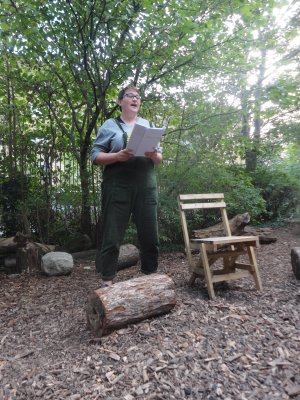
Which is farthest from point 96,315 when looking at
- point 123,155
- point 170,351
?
point 123,155

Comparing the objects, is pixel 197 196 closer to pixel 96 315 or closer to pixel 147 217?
pixel 147 217

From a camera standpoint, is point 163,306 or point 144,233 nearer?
point 163,306

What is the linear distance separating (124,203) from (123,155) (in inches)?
18.4

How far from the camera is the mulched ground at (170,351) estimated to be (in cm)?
188

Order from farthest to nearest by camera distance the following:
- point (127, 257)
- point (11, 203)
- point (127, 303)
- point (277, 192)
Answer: point (277, 192) → point (11, 203) → point (127, 257) → point (127, 303)

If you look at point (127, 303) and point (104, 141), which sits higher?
point (104, 141)

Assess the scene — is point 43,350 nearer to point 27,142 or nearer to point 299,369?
point 299,369

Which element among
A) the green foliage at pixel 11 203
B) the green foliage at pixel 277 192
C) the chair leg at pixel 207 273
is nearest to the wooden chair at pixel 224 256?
the chair leg at pixel 207 273

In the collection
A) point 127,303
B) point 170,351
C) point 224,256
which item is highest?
point 224,256

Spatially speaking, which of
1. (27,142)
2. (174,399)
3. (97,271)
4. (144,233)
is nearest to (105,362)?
(174,399)

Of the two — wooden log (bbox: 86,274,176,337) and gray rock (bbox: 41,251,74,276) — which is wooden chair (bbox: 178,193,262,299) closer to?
wooden log (bbox: 86,274,176,337)

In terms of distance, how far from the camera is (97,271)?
15.4 ft

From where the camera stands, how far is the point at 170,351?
2.20 meters

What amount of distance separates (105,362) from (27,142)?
5276mm
